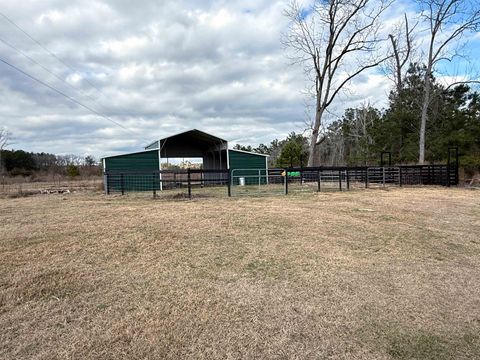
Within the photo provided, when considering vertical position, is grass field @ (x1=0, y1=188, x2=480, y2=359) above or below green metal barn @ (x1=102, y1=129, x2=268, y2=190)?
below

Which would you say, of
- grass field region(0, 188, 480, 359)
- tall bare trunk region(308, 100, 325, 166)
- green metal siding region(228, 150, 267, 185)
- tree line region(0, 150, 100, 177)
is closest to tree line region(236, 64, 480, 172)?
tall bare trunk region(308, 100, 325, 166)

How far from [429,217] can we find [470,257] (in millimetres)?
2704

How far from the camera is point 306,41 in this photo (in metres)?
21.5

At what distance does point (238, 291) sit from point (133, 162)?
15.8 m

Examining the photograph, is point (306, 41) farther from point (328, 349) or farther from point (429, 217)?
point (328, 349)

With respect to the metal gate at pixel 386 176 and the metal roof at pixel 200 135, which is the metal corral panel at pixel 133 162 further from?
the metal gate at pixel 386 176

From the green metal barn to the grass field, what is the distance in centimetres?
918

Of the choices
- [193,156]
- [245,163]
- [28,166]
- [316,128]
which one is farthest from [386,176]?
[28,166]

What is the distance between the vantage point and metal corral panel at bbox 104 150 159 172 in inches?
658

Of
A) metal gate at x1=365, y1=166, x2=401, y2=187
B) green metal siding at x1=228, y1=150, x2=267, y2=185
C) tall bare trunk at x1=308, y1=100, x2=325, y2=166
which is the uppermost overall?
tall bare trunk at x1=308, y1=100, x2=325, y2=166

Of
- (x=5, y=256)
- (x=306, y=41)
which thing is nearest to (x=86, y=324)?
(x=5, y=256)

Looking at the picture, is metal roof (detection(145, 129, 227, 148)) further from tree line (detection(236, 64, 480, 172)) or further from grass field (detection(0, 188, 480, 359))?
grass field (detection(0, 188, 480, 359))

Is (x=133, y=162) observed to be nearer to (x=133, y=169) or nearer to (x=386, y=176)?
(x=133, y=169)

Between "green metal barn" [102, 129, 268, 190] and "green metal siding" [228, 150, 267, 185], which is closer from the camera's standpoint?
"green metal barn" [102, 129, 268, 190]
